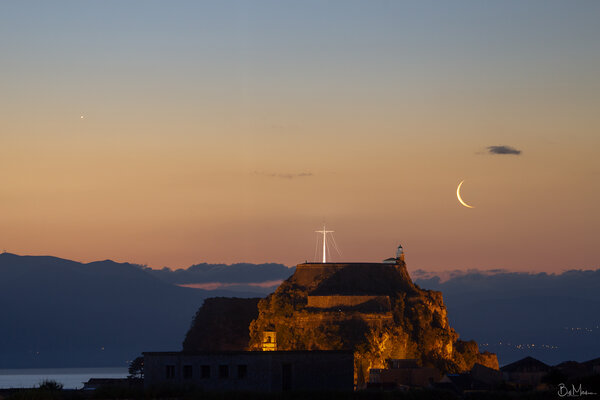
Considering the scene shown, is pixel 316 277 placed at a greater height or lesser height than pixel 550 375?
greater

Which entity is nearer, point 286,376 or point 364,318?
point 286,376

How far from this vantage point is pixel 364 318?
140 m

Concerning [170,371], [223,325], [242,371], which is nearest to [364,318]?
[223,325]

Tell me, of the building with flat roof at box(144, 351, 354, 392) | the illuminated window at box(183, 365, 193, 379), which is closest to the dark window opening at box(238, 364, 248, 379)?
the building with flat roof at box(144, 351, 354, 392)

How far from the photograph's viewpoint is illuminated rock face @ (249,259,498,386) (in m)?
139

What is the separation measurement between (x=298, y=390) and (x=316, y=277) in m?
66.1

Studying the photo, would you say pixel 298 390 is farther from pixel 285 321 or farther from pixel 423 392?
pixel 285 321

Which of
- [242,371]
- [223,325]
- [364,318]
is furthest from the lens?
[223,325]

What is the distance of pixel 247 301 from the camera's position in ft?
581

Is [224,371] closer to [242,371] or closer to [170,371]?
[242,371]

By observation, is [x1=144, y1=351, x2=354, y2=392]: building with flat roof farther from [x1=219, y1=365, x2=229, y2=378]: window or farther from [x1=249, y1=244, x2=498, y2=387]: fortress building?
[x1=249, y1=244, x2=498, y2=387]: fortress building

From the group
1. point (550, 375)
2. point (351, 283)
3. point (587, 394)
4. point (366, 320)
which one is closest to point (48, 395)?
point (587, 394)

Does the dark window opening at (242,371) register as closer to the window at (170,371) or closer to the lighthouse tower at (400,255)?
the window at (170,371)

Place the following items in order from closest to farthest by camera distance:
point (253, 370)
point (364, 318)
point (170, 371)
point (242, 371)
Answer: point (253, 370) → point (242, 371) → point (170, 371) → point (364, 318)
